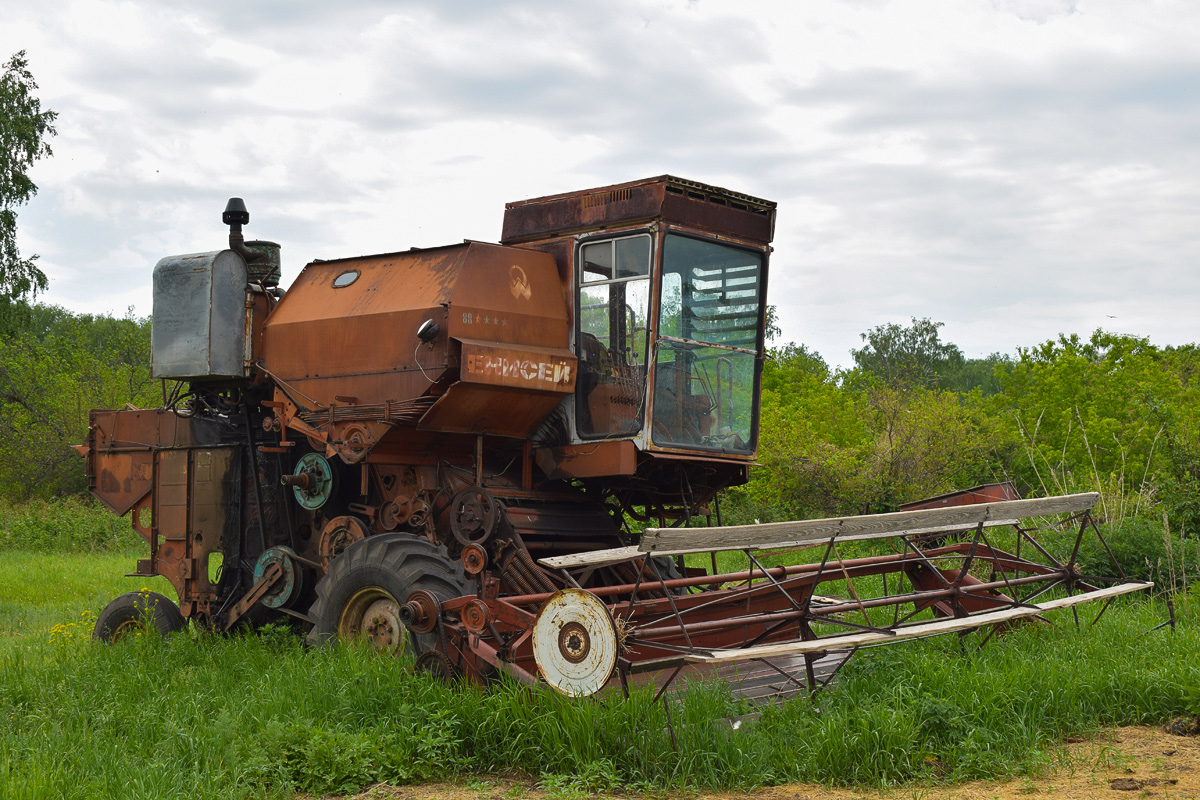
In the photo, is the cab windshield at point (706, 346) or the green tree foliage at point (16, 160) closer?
the cab windshield at point (706, 346)

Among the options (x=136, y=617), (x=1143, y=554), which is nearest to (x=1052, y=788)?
(x=1143, y=554)

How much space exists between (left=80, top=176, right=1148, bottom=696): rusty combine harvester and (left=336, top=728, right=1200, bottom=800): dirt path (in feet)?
4.26

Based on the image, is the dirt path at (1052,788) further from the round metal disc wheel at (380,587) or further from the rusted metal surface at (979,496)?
the rusted metal surface at (979,496)

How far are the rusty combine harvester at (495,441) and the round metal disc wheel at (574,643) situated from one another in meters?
1.06

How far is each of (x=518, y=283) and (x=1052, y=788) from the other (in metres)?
5.37

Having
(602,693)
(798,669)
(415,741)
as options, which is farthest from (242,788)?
(798,669)

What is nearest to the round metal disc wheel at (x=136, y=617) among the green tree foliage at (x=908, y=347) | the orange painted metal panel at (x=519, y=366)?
the orange painted metal panel at (x=519, y=366)

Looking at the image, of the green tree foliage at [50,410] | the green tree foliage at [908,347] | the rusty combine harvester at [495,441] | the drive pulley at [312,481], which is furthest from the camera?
the green tree foliage at [908,347]

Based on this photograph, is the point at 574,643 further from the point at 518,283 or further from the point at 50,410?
the point at 50,410

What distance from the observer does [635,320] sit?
29.3 feet

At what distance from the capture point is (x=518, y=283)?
9.06 metres

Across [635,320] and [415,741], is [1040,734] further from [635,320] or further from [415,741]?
[635,320]

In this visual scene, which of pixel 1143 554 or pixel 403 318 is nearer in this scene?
pixel 403 318

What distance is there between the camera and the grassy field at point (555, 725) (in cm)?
584
